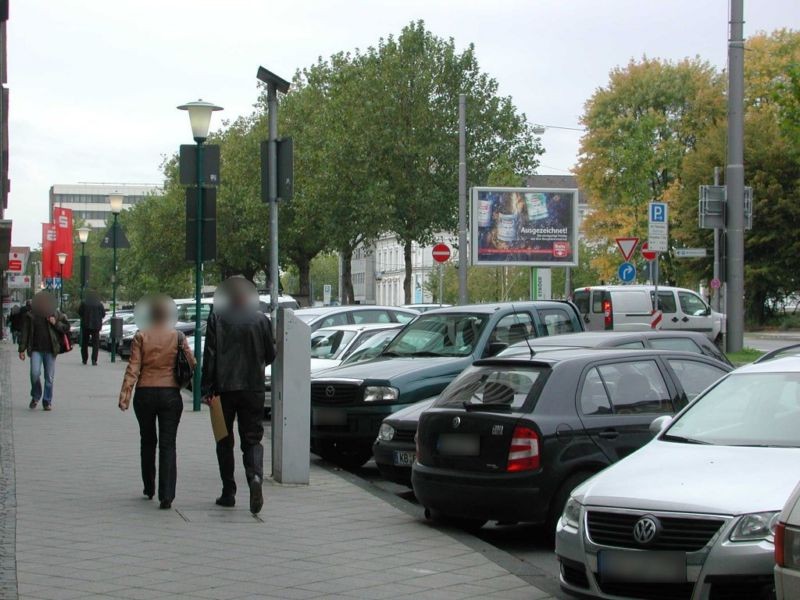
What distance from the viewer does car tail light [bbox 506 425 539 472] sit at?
8.59 m

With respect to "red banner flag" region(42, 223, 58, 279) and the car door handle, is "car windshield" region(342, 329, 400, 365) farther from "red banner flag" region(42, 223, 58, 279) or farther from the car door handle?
"red banner flag" region(42, 223, 58, 279)

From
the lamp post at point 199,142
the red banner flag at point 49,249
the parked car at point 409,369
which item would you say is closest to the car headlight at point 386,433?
the parked car at point 409,369

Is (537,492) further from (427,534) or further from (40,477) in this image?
(40,477)

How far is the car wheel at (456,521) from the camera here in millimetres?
9641

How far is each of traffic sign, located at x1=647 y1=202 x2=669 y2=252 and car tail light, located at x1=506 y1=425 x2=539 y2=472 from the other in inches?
835

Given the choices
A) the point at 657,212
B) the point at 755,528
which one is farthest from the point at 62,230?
the point at 755,528

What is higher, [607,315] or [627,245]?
[627,245]

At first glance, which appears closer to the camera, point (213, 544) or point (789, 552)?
point (789, 552)

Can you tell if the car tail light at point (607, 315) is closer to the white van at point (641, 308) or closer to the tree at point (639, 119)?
the white van at point (641, 308)

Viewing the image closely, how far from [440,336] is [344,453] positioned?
1.70 meters

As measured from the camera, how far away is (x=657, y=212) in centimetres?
3014

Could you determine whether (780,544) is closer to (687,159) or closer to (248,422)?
(248,422)

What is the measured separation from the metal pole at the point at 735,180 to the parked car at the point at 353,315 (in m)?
6.20

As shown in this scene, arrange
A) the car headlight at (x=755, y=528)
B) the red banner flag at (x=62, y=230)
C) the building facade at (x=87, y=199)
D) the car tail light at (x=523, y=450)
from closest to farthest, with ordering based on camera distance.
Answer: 1. the car headlight at (x=755, y=528)
2. the car tail light at (x=523, y=450)
3. the red banner flag at (x=62, y=230)
4. the building facade at (x=87, y=199)
